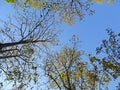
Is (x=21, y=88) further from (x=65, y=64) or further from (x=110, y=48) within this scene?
(x=110, y=48)

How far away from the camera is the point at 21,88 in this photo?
22094 mm

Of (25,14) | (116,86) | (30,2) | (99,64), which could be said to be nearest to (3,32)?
(25,14)

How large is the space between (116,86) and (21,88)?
21.5 ft

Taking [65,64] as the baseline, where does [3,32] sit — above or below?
above

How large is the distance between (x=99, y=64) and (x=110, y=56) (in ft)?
4.55

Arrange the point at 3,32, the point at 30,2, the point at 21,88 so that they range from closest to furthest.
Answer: the point at 30,2 → the point at 21,88 → the point at 3,32

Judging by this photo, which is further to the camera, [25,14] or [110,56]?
[25,14]

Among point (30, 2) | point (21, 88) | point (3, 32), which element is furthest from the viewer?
point (3, 32)

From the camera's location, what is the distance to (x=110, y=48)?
19.8 meters

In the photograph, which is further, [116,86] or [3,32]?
[3,32]

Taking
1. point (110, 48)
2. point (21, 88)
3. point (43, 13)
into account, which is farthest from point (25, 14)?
point (110, 48)

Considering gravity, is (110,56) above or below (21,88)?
above

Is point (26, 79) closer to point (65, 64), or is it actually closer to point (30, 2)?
point (65, 64)

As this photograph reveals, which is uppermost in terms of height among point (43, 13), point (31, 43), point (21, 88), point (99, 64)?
point (43, 13)
